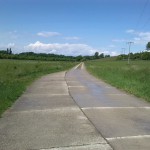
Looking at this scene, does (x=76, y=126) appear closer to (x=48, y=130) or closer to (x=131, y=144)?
(x=48, y=130)

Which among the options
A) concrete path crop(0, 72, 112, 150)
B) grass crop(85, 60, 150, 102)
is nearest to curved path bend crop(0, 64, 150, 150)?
concrete path crop(0, 72, 112, 150)

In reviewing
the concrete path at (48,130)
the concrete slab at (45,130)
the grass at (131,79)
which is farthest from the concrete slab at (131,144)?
the grass at (131,79)

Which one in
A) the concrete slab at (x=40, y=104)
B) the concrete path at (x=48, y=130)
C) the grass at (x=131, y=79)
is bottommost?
the grass at (x=131, y=79)

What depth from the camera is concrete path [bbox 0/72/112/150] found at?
6.75 m

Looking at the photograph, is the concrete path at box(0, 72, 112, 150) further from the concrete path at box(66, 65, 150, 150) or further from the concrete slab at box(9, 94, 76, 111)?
the concrete path at box(66, 65, 150, 150)

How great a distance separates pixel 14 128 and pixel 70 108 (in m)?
3.53

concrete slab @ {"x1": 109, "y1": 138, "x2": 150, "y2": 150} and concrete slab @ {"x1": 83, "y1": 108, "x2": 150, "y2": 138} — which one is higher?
concrete slab @ {"x1": 109, "y1": 138, "x2": 150, "y2": 150}

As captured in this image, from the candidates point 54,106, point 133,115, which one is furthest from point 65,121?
point 54,106

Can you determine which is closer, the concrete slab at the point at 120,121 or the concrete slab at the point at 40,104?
the concrete slab at the point at 120,121

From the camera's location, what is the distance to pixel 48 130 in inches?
319

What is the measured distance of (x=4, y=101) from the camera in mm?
13062

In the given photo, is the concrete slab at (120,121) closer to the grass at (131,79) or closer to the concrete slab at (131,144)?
the concrete slab at (131,144)

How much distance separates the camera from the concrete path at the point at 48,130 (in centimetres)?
675

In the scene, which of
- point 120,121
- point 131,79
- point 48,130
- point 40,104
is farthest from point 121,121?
point 131,79
